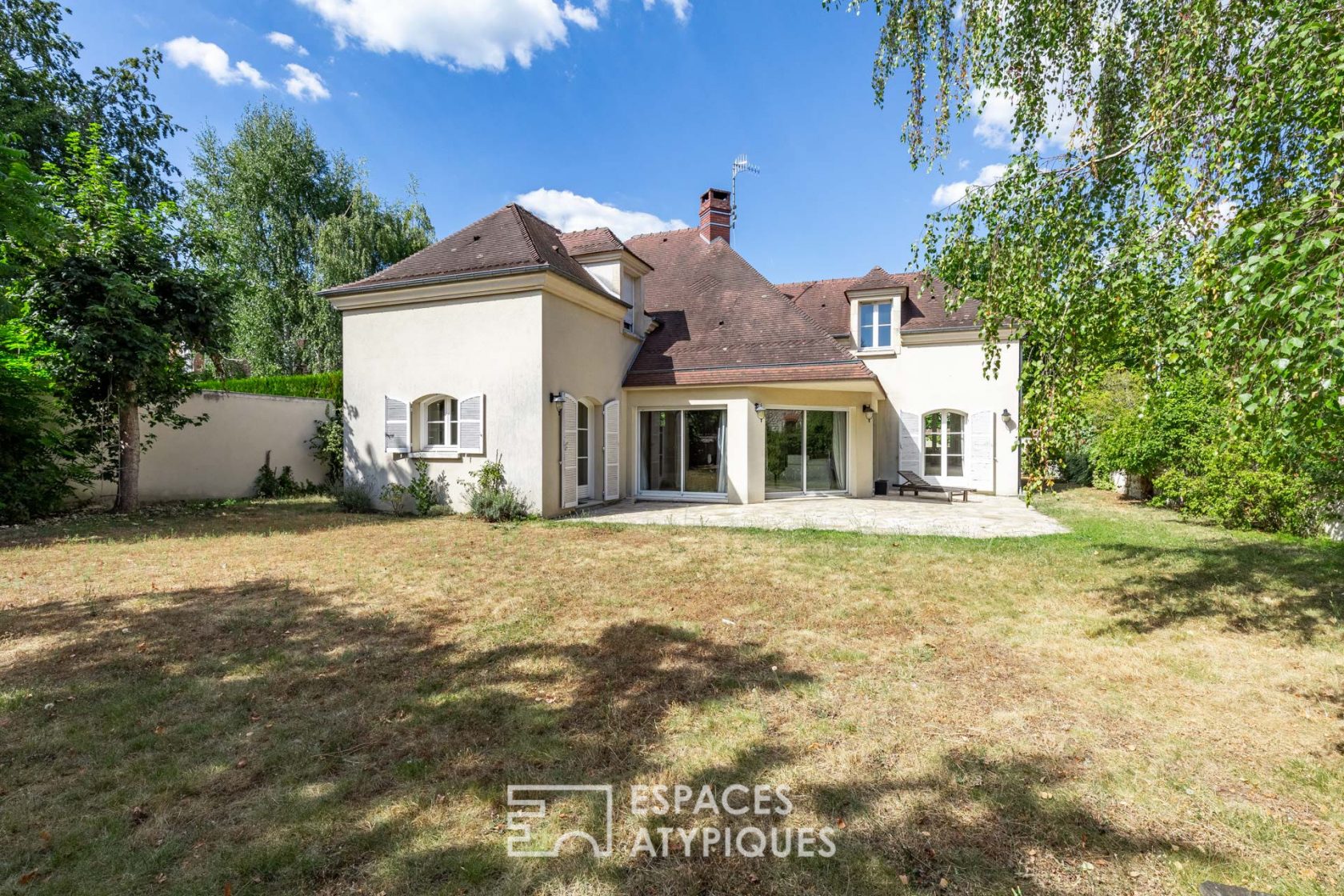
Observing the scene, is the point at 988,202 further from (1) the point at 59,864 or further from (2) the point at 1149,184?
(1) the point at 59,864

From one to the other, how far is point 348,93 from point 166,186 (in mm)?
11020

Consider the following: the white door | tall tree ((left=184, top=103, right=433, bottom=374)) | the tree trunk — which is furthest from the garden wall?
tall tree ((left=184, top=103, right=433, bottom=374))

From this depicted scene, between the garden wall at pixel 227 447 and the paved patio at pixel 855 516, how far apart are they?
9007 millimetres

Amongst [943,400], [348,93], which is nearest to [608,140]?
[348,93]

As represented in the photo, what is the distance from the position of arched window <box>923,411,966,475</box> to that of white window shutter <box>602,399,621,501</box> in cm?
901

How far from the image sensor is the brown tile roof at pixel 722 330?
13.3m

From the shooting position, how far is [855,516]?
1144 centimetres

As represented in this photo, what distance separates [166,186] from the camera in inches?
809

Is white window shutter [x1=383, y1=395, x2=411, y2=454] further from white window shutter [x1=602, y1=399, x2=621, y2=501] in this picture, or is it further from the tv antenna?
the tv antenna

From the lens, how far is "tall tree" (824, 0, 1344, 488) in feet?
9.62

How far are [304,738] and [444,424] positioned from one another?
9387 mm

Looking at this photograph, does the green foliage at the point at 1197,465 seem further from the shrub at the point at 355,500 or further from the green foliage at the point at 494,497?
the shrub at the point at 355,500

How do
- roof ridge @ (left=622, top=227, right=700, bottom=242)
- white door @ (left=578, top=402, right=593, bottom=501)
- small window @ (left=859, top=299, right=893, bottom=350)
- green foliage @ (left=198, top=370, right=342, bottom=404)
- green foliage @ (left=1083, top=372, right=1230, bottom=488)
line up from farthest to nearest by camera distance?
roof ridge @ (left=622, top=227, right=700, bottom=242) < small window @ (left=859, top=299, right=893, bottom=350) < green foliage @ (left=198, top=370, right=342, bottom=404) < white door @ (left=578, top=402, right=593, bottom=501) < green foliage @ (left=1083, top=372, right=1230, bottom=488)

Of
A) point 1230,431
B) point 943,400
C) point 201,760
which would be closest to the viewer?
point 201,760
